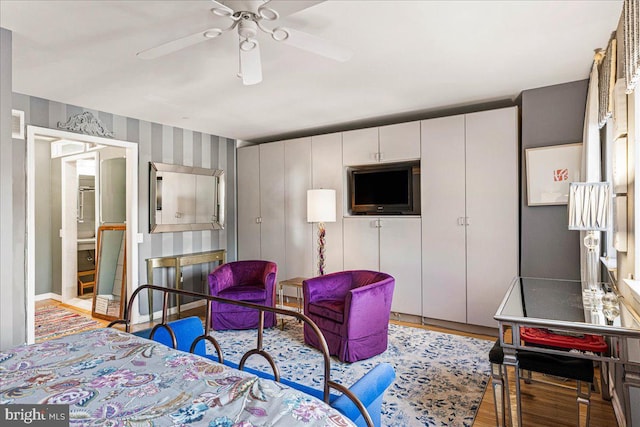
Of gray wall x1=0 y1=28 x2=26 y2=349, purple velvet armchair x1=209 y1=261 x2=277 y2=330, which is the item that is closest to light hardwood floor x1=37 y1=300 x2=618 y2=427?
purple velvet armchair x1=209 y1=261 x2=277 y2=330

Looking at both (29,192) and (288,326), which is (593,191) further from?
(29,192)

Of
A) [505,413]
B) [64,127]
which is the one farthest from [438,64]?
[64,127]

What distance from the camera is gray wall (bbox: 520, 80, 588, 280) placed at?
3340 millimetres

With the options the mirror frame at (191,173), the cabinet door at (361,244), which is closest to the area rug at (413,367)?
the cabinet door at (361,244)

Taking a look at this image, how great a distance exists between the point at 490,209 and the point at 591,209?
162 cm

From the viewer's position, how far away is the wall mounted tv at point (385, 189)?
4.37 m

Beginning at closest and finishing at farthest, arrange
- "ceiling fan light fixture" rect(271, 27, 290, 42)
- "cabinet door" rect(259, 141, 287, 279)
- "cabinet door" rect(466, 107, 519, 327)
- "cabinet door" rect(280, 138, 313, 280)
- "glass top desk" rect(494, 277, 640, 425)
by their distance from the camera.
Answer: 1. "glass top desk" rect(494, 277, 640, 425)
2. "ceiling fan light fixture" rect(271, 27, 290, 42)
3. "cabinet door" rect(466, 107, 519, 327)
4. "cabinet door" rect(280, 138, 313, 280)
5. "cabinet door" rect(259, 141, 287, 279)

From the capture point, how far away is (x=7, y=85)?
2.34 metres

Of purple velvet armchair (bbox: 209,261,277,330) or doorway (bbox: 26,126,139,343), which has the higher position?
doorway (bbox: 26,126,139,343)

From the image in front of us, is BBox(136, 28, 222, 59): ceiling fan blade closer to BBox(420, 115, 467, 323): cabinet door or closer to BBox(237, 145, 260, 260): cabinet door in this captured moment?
BBox(420, 115, 467, 323): cabinet door

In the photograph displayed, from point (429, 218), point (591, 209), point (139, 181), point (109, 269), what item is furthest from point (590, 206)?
point (109, 269)

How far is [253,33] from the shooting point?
6.44 ft

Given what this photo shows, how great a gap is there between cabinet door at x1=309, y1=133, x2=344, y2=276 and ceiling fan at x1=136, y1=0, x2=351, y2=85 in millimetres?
2609

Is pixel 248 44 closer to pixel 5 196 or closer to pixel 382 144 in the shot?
pixel 5 196
